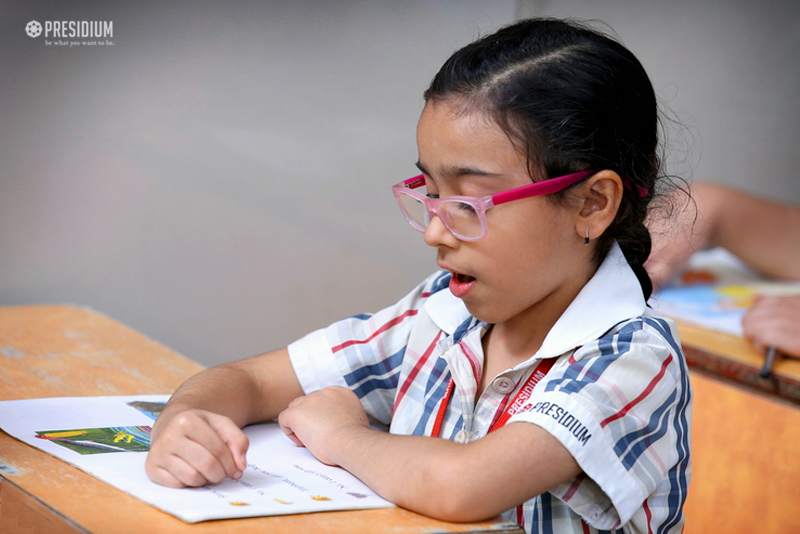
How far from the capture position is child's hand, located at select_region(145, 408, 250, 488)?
0.74 metres

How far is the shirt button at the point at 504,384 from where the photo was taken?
90 centimetres

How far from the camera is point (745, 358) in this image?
5.40 feet

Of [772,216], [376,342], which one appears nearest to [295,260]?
[376,342]

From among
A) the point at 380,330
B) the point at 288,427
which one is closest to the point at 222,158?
the point at 380,330

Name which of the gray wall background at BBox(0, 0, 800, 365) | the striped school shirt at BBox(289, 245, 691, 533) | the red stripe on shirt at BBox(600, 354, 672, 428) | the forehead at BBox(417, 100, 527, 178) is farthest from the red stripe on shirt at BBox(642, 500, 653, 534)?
the gray wall background at BBox(0, 0, 800, 365)

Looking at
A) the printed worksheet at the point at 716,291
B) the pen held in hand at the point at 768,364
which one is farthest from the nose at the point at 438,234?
the printed worksheet at the point at 716,291

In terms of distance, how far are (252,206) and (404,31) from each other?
1.95 ft

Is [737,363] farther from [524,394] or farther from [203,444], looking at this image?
[203,444]

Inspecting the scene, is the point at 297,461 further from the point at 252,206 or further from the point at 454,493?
the point at 252,206

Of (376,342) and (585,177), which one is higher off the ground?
(585,177)

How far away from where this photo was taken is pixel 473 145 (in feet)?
2.82

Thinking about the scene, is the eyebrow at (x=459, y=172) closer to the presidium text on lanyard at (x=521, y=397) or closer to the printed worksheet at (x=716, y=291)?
the presidium text on lanyard at (x=521, y=397)

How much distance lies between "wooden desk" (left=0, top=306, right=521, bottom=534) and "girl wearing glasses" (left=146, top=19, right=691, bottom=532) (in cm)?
5

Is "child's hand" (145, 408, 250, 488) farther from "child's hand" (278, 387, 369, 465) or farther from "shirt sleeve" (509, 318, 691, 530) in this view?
"shirt sleeve" (509, 318, 691, 530)
